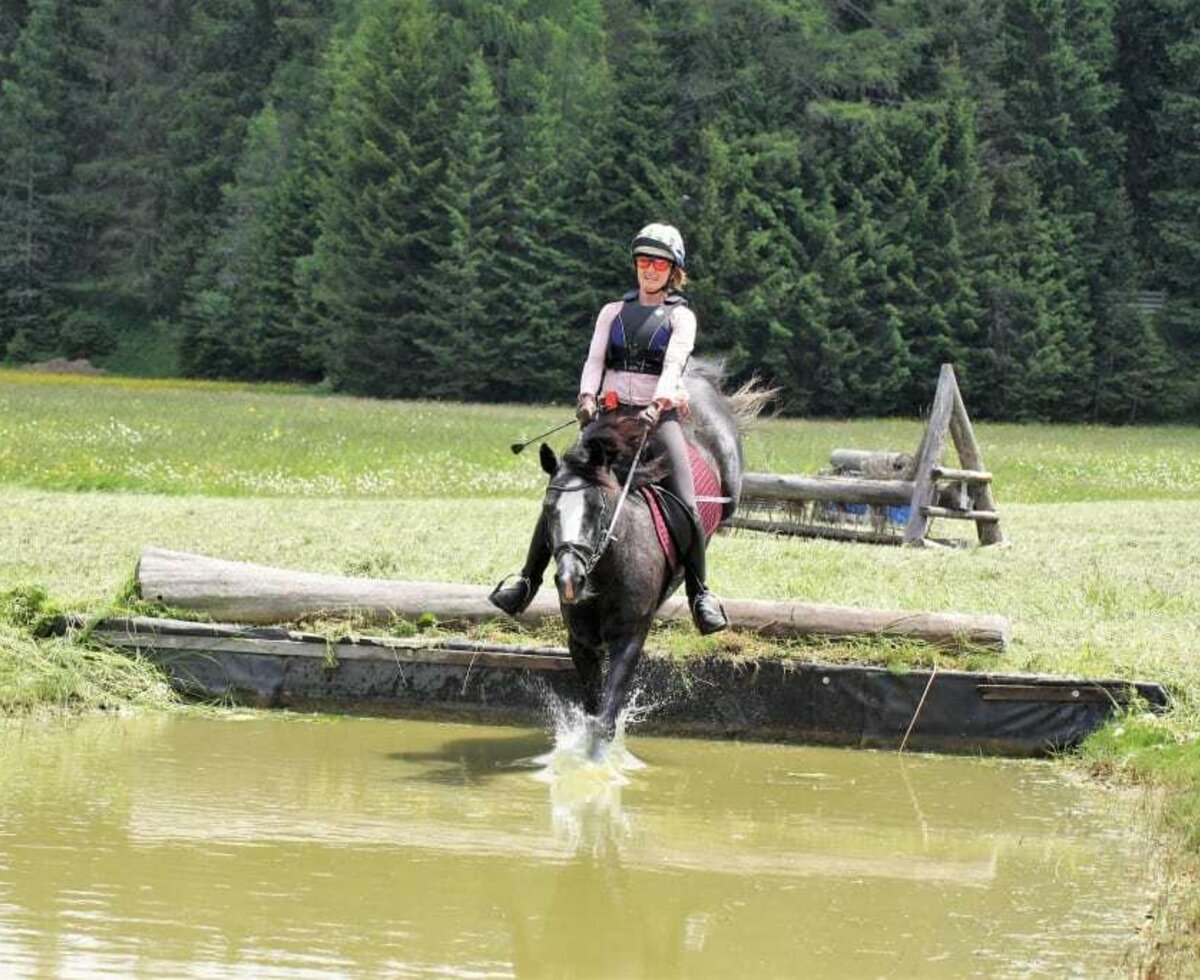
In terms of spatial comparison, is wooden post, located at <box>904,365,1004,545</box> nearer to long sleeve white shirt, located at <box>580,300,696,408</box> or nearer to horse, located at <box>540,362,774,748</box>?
long sleeve white shirt, located at <box>580,300,696,408</box>

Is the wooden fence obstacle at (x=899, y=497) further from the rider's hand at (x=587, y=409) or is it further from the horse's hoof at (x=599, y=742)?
the horse's hoof at (x=599, y=742)

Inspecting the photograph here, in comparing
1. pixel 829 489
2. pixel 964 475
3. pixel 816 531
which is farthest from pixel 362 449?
pixel 964 475

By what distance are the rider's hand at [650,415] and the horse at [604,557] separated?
0.06 metres

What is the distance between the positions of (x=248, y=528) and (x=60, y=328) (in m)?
65.5

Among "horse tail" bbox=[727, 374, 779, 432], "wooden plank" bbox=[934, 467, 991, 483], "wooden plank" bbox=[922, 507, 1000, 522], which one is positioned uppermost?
"horse tail" bbox=[727, 374, 779, 432]

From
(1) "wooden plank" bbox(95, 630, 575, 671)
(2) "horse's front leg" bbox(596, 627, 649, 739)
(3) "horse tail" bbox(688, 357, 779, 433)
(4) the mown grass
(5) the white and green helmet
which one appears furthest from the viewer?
(4) the mown grass

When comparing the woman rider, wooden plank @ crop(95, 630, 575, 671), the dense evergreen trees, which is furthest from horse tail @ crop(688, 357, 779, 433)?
the dense evergreen trees

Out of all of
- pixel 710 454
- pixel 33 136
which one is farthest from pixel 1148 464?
pixel 33 136

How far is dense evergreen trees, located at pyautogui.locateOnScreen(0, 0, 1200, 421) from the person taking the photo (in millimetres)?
58594

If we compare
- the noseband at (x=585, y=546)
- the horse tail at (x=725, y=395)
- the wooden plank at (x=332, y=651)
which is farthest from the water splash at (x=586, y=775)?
the horse tail at (x=725, y=395)

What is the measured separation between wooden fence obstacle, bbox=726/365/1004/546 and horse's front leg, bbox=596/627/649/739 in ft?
31.6

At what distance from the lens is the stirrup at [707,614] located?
1012 centimetres

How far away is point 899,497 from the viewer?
19.6 meters

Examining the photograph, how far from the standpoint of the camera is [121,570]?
13.9 meters
